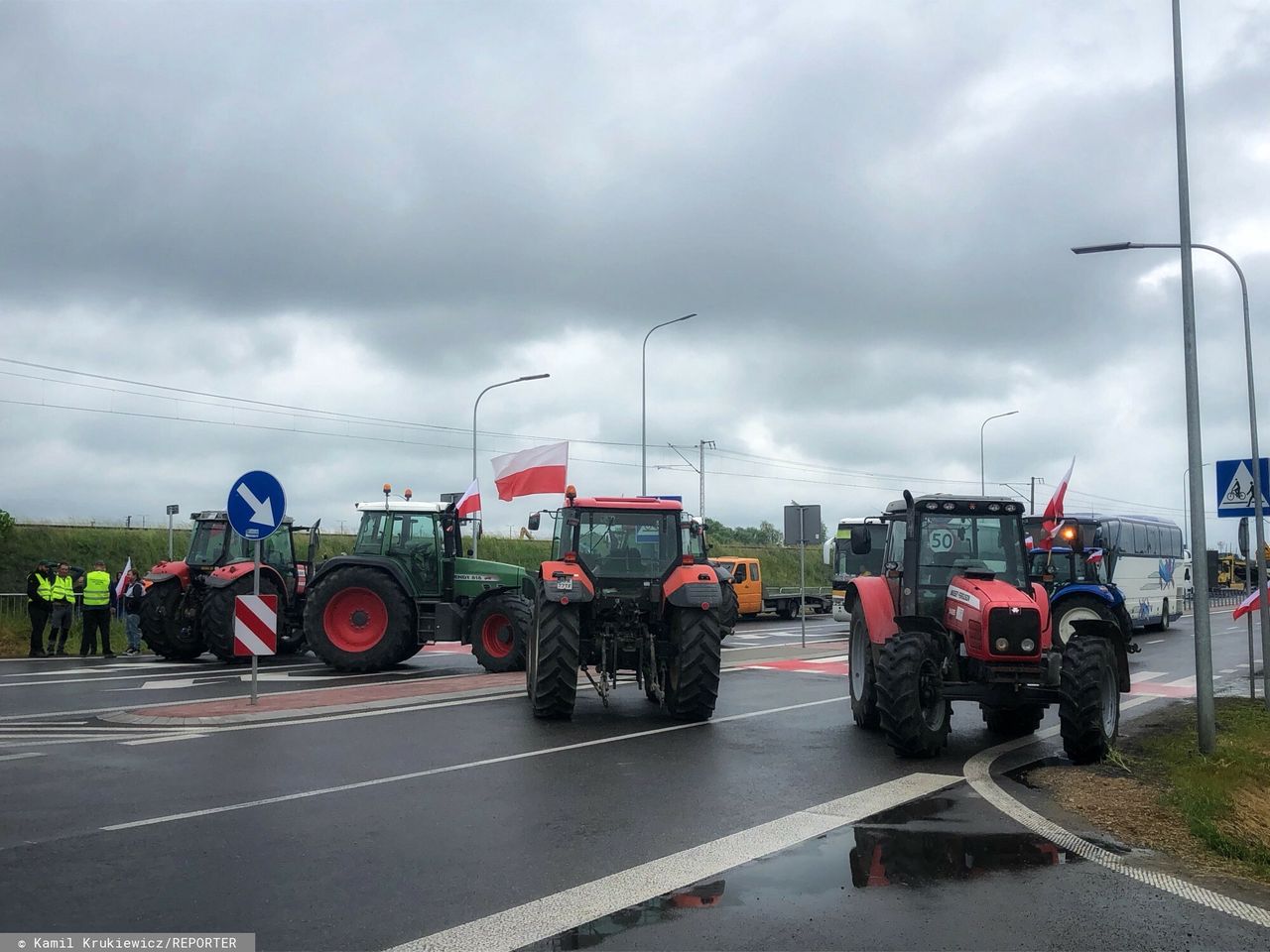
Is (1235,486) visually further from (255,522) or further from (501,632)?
(255,522)

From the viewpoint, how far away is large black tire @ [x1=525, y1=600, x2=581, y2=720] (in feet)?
39.9

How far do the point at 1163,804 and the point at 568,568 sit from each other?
21.7 feet

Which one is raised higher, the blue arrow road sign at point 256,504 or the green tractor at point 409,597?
the blue arrow road sign at point 256,504

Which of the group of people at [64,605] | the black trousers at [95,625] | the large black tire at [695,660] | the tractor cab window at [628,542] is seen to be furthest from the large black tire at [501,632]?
the black trousers at [95,625]

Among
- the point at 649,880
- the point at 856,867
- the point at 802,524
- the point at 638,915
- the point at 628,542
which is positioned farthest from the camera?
the point at 802,524

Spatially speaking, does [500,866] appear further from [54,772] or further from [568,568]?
[568,568]

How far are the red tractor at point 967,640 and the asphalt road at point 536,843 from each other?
0.63 meters

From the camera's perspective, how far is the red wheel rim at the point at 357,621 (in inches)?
697

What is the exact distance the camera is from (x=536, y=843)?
6.88 m

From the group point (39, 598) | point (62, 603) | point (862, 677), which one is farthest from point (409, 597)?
point (39, 598)

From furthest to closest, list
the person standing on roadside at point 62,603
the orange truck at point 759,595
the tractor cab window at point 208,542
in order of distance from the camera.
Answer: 1. the orange truck at point 759,595
2. the person standing on roadside at point 62,603
3. the tractor cab window at point 208,542

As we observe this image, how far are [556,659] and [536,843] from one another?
5.31 metres

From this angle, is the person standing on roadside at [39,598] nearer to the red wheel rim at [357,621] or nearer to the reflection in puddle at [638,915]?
the red wheel rim at [357,621]

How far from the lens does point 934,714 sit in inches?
412
